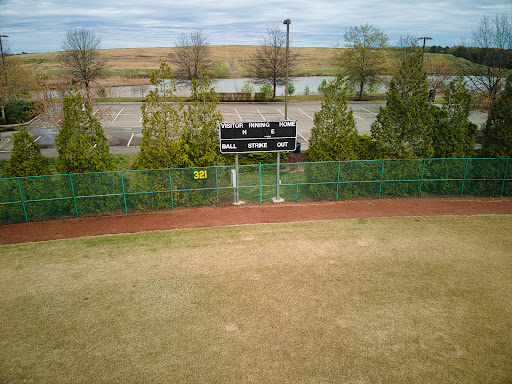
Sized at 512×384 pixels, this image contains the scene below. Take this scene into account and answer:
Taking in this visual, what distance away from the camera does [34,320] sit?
1013cm

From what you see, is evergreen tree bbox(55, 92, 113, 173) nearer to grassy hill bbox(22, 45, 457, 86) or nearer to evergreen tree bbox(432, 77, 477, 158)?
evergreen tree bbox(432, 77, 477, 158)

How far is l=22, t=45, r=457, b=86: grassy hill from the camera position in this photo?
7731cm

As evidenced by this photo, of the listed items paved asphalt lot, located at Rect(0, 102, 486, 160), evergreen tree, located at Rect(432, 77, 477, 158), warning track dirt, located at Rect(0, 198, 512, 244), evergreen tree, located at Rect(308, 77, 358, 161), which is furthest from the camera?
paved asphalt lot, located at Rect(0, 102, 486, 160)

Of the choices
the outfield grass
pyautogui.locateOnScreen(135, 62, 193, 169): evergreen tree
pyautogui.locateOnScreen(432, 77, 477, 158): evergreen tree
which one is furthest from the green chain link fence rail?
the outfield grass

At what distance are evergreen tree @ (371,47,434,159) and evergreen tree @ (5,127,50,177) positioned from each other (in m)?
16.2

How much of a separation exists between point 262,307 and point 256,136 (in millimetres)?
8409

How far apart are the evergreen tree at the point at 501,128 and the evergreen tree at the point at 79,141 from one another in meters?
19.7

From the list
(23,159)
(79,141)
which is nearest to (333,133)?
(79,141)

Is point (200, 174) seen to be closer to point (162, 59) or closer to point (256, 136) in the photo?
point (256, 136)

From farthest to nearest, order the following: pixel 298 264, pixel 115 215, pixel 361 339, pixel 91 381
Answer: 1. pixel 115 215
2. pixel 298 264
3. pixel 361 339
4. pixel 91 381

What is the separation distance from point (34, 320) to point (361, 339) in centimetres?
882

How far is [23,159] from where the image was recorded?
53.5ft

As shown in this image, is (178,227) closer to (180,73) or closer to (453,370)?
(453,370)

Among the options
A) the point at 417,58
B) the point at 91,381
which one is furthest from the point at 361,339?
the point at 417,58
